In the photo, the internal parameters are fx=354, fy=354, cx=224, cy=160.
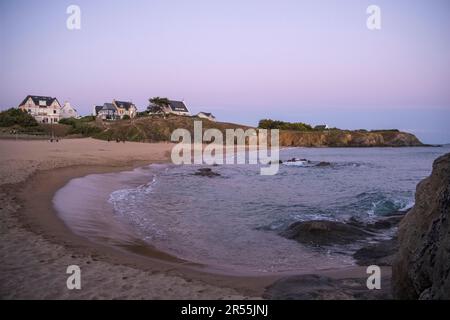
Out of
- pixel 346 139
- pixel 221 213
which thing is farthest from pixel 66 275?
pixel 346 139

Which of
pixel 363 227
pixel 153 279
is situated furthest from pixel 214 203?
pixel 153 279

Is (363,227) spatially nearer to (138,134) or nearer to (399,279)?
(399,279)

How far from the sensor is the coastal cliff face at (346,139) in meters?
93.8

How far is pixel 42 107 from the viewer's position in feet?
292

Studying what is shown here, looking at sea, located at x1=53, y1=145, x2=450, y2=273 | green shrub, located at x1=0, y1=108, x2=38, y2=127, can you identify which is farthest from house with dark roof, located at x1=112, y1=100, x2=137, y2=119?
sea, located at x1=53, y1=145, x2=450, y2=273

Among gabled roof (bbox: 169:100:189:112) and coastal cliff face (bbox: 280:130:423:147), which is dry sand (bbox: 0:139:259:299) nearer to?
coastal cliff face (bbox: 280:130:423:147)

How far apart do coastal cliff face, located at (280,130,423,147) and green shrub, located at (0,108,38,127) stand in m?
57.3

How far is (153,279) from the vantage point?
20.2 ft

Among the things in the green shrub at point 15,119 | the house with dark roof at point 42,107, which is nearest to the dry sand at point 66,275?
the green shrub at point 15,119

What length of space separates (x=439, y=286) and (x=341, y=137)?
9873 centimetres

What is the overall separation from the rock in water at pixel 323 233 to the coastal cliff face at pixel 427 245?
4572mm

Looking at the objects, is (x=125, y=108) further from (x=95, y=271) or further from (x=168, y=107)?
(x=95, y=271)

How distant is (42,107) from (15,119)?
2768 centimetres

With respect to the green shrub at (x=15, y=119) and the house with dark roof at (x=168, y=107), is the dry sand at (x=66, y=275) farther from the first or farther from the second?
the house with dark roof at (x=168, y=107)
